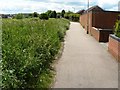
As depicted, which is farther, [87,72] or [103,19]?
[103,19]

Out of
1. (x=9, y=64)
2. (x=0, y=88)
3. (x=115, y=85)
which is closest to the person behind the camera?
(x=0, y=88)

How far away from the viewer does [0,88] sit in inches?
221

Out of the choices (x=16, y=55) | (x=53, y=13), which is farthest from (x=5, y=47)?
(x=53, y=13)

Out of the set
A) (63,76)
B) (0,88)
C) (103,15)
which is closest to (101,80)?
(63,76)

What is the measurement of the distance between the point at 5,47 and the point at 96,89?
272 cm

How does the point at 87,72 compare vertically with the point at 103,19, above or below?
below

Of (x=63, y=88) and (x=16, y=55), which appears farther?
(x=63, y=88)

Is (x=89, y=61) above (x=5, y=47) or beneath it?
beneath

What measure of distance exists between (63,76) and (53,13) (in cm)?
7479

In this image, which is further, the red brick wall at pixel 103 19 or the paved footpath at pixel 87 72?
the red brick wall at pixel 103 19

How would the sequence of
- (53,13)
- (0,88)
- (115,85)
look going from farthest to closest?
(53,13) < (115,85) < (0,88)

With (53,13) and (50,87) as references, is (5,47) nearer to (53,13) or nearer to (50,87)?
(50,87)

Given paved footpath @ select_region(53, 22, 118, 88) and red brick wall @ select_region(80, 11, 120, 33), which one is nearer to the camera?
paved footpath @ select_region(53, 22, 118, 88)

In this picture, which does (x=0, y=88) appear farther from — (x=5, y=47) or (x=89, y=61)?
(x=89, y=61)
